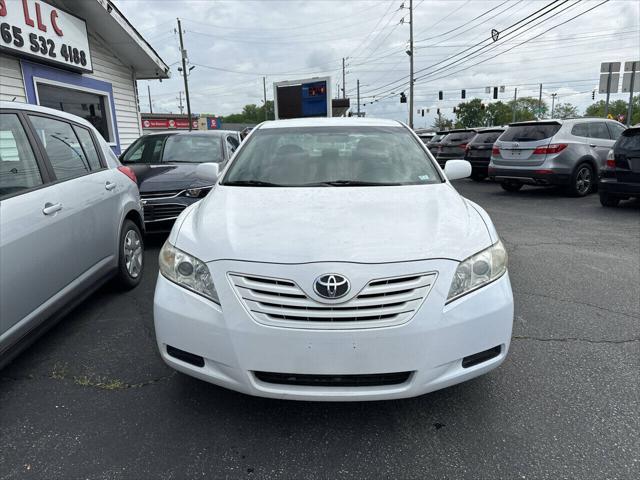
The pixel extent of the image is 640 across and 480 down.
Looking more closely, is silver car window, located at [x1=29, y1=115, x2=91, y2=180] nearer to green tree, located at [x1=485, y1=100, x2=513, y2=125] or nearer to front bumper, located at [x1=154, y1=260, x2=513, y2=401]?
front bumper, located at [x1=154, y1=260, x2=513, y2=401]

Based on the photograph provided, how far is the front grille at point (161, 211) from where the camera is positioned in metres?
5.90

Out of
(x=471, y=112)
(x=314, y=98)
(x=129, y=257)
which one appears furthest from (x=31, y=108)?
(x=471, y=112)

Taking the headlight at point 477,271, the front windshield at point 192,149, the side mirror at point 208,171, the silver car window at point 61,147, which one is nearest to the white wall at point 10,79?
the front windshield at point 192,149

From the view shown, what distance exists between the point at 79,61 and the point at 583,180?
11.1 meters

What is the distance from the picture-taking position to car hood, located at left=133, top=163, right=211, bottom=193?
5988mm

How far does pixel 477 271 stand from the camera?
223 cm

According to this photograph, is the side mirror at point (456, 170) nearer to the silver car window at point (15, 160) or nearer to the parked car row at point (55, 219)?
the parked car row at point (55, 219)

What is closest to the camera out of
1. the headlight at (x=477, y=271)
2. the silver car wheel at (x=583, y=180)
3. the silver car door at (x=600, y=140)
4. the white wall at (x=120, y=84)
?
the headlight at (x=477, y=271)

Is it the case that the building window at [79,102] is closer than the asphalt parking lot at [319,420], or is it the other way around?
the asphalt parking lot at [319,420]

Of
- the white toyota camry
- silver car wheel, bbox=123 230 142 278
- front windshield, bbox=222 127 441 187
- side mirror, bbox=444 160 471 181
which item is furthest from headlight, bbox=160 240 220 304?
side mirror, bbox=444 160 471 181

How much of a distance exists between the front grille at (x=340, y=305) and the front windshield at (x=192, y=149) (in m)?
5.43

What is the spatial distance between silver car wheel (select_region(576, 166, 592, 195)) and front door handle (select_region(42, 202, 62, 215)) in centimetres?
1011

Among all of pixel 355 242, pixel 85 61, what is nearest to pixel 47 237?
pixel 355 242

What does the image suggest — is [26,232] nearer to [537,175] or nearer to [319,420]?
[319,420]
